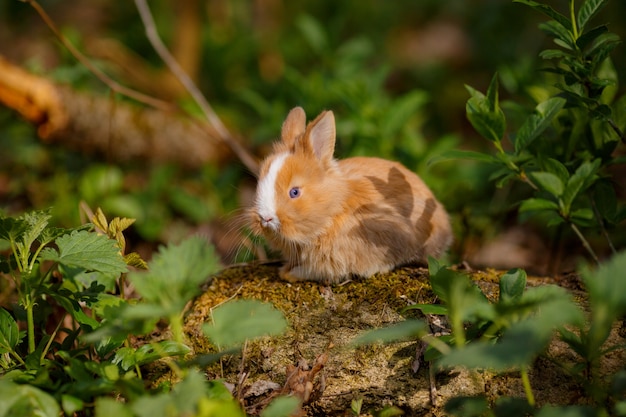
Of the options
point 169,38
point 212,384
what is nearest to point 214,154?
point 169,38

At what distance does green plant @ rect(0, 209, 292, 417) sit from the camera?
6.89ft

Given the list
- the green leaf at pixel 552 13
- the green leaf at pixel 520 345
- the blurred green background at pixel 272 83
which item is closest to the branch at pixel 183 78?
the blurred green background at pixel 272 83

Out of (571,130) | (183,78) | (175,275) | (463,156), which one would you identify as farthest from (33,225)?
(571,130)

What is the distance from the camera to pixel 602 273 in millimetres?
1974

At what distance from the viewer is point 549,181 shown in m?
3.04

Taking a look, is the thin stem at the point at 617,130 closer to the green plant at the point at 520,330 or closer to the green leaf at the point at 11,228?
the green plant at the point at 520,330

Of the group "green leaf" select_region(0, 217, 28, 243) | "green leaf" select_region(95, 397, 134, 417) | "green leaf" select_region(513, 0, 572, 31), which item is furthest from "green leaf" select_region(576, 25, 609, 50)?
"green leaf" select_region(0, 217, 28, 243)

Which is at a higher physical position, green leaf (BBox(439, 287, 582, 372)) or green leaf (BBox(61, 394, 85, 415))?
green leaf (BBox(439, 287, 582, 372))

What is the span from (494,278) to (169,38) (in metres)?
6.35

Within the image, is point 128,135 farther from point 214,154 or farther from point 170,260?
point 170,260

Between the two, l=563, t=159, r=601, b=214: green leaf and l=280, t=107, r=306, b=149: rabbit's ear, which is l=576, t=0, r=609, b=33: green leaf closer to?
l=563, t=159, r=601, b=214: green leaf

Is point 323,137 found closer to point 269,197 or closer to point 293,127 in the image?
point 293,127

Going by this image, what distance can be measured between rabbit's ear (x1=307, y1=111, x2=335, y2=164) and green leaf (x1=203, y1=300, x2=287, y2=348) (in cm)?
139

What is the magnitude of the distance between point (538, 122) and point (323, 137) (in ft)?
3.59
